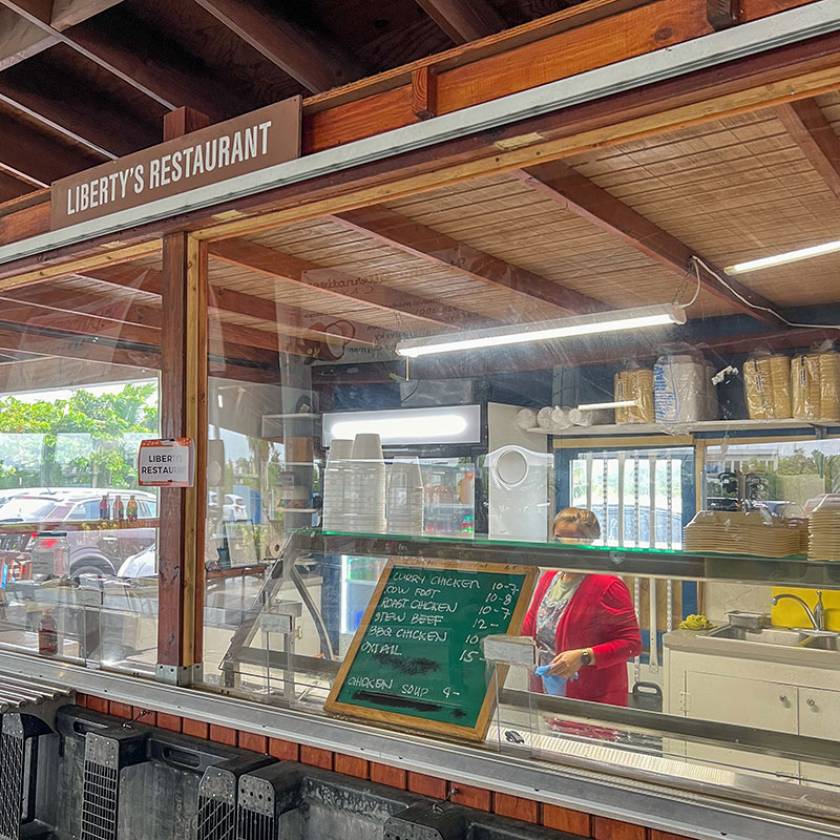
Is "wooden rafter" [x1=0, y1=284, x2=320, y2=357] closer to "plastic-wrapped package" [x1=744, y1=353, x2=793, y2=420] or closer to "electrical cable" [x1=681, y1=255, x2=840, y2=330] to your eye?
"electrical cable" [x1=681, y1=255, x2=840, y2=330]

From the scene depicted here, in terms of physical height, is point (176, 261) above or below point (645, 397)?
above

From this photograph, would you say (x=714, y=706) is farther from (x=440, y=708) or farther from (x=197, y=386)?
(x=197, y=386)

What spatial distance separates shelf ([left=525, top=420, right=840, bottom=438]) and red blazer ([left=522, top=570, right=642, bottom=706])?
306 millimetres

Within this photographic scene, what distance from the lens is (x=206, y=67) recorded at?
2.70 metres

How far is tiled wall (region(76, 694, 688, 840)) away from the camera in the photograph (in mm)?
1604

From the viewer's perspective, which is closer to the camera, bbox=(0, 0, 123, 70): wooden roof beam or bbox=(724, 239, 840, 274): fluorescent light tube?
bbox=(724, 239, 840, 274): fluorescent light tube

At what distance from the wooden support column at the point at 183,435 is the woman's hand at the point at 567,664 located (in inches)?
39.8

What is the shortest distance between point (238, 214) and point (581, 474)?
1.13 meters

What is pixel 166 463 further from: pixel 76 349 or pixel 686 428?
pixel 686 428

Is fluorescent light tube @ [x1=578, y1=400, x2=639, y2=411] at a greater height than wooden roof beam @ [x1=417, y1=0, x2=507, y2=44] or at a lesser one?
lesser

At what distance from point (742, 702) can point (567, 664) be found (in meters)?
0.35

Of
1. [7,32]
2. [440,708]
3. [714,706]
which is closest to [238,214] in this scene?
[7,32]

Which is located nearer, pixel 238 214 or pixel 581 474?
pixel 581 474

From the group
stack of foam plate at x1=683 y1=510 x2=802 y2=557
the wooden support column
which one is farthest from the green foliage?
stack of foam plate at x1=683 y1=510 x2=802 y2=557
